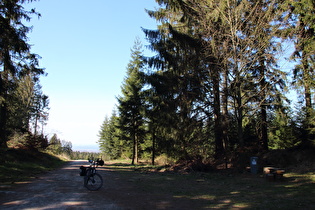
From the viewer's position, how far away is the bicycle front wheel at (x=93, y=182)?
8.55m

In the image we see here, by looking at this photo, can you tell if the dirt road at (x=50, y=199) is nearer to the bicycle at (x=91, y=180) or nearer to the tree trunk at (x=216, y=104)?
the bicycle at (x=91, y=180)

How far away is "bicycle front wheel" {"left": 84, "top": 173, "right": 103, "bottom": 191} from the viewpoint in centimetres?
855

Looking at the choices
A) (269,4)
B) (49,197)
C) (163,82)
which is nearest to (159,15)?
(163,82)

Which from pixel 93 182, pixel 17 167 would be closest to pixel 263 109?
pixel 93 182

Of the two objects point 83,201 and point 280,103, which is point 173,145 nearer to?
point 280,103

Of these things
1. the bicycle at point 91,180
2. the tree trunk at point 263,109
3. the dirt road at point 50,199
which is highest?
the tree trunk at point 263,109

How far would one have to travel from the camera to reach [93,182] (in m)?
8.66

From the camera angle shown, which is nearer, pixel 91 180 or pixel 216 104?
pixel 91 180

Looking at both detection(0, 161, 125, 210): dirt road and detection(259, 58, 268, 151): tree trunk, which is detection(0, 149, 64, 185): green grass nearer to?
detection(0, 161, 125, 210): dirt road

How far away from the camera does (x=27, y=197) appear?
6836 millimetres

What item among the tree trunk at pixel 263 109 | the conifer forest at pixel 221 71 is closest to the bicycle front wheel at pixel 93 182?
the conifer forest at pixel 221 71

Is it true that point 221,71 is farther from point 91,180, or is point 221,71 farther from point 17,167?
point 17,167

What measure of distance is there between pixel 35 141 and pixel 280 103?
2041 cm

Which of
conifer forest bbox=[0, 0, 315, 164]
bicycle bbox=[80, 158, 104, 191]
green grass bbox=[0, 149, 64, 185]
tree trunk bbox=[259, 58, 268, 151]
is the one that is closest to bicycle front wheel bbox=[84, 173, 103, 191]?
bicycle bbox=[80, 158, 104, 191]
